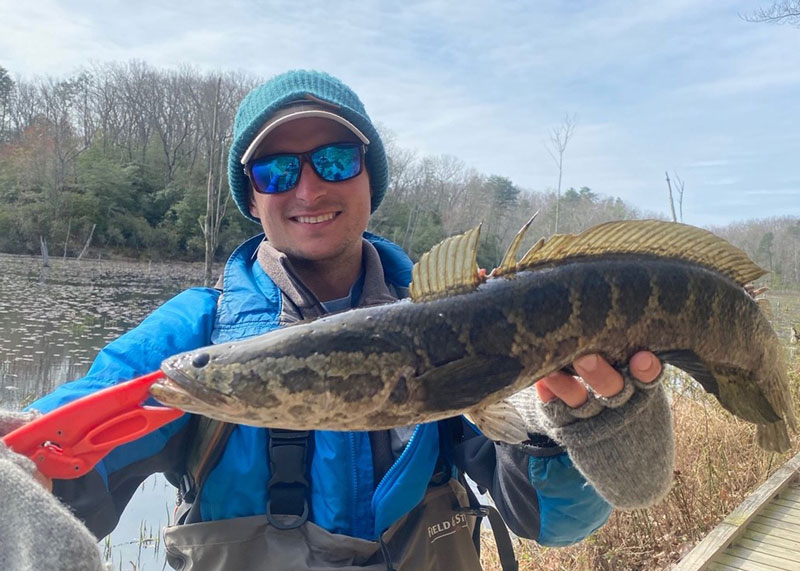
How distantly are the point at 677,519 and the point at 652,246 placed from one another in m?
4.89

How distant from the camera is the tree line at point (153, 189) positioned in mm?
41156

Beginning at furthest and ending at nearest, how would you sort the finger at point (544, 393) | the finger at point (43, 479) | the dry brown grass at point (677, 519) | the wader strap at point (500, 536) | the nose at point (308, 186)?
the dry brown grass at point (677, 519) → the nose at point (308, 186) → the wader strap at point (500, 536) → the finger at point (544, 393) → the finger at point (43, 479)

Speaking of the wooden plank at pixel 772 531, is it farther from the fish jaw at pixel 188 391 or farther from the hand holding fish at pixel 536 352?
the fish jaw at pixel 188 391

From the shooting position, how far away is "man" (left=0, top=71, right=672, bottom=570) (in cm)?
236

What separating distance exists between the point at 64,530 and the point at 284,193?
1997mm

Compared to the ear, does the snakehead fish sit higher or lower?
lower

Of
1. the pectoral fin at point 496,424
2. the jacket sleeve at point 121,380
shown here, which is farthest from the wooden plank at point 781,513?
the jacket sleeve at point 121,380

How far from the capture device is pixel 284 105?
310 centimetres

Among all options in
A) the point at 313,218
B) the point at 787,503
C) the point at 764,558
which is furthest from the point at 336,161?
the point at 787,503

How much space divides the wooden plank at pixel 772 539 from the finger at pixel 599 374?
4.14 meters

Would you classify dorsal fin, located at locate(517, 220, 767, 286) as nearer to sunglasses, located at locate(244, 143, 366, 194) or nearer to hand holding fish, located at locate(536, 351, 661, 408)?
hand holding fish, located at locate(536, 351, 661, 408)

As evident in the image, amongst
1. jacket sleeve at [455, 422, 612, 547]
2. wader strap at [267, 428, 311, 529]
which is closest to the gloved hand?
jacket sleeve at [455, 422, 612, 547]

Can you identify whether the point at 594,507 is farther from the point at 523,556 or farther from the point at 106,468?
the point at 523,556

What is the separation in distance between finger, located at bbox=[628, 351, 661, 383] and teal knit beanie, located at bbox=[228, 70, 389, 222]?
6.46 ft
